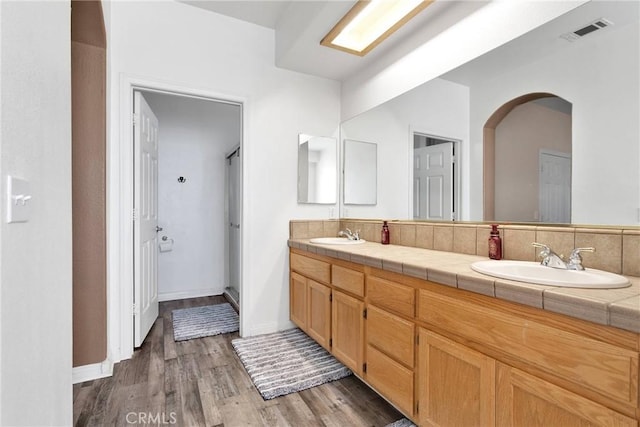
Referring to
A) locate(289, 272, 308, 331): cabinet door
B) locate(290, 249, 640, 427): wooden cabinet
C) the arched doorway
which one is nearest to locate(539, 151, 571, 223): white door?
the arched doorway

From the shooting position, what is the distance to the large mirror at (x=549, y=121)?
1235 mm

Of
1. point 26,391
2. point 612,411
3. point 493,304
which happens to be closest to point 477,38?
point 493,304

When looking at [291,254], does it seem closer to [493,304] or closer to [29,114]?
[493,304]

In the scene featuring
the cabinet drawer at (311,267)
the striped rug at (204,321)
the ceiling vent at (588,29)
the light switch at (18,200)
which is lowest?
the striped rug at (204,321)

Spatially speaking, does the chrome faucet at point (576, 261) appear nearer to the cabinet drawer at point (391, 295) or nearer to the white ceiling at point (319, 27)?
the cabinet drawer at point (391, 295)

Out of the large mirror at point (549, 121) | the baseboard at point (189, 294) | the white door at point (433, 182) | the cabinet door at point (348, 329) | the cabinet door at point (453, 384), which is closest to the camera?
the cabinet door at point (453, 384)

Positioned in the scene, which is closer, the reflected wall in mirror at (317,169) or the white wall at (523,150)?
the white wall at (523,150)

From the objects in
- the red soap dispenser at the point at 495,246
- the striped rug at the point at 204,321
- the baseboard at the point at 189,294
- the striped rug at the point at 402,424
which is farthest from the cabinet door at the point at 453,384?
the baseboard at the point at 189,294

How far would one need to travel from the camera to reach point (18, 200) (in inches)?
24.2

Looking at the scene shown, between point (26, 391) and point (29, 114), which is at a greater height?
point (29, 114)

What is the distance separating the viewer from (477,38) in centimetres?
176

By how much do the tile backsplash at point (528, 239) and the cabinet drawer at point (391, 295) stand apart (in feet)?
1.87

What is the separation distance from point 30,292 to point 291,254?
2138 millimetres

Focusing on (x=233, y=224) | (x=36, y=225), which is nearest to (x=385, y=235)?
(x=36, y=225)
